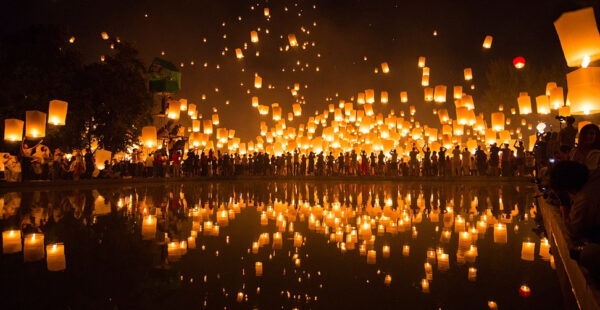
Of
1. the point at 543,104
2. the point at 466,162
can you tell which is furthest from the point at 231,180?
the point at 543,104

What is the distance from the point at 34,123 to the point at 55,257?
36.0ft

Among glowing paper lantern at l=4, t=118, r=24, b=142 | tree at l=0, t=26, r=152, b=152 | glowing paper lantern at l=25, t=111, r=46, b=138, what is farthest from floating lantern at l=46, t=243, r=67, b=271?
tree at l=0, t=26, r=152, b=152

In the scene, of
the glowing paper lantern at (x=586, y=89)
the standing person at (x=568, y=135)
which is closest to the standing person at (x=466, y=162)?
the glowing paper lantern at (x=586, y=89)

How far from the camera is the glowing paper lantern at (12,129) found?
1312cm

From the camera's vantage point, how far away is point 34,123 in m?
12.8

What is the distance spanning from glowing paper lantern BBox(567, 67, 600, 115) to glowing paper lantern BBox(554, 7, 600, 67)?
395mm

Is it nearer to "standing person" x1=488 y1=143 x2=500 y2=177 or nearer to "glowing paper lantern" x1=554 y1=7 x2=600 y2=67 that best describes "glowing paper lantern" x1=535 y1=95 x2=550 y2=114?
"standing person" x1=488 y1=143 x2=500 y2=177

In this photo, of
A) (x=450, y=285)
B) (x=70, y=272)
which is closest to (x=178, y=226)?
(x=70, y=272)

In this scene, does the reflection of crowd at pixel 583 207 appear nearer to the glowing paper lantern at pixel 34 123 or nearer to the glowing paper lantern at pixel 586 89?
the glowing paper lantern at pixel 586 89

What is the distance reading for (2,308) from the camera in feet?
8.08

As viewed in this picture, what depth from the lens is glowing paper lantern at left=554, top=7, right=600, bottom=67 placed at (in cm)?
589

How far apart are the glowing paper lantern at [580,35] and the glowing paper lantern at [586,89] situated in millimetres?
395

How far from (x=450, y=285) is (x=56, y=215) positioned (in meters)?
5.77

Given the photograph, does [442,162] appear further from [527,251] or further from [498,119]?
[527,251]
